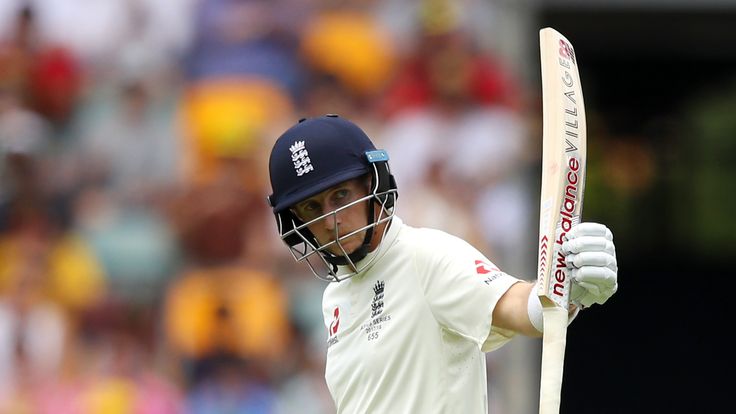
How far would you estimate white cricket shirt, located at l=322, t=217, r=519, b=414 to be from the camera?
310 centimetres

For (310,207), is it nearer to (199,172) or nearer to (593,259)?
(593,259)

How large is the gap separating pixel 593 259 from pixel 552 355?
0.28 meters

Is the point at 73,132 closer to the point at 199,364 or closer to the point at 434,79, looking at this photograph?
the point at 199,364

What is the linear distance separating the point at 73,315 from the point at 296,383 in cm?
136

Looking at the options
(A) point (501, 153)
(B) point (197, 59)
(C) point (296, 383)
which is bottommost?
(C) point (296, 383)

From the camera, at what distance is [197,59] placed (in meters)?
7.89

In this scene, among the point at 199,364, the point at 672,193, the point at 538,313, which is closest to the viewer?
the point at 538,313

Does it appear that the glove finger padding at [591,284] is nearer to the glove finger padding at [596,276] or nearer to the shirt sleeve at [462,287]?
the glove finger padding at [596,276]

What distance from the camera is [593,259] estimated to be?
2.81 m

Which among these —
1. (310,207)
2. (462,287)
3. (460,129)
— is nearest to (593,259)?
(462,287)

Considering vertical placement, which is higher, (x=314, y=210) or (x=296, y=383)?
(x=314, y=210)

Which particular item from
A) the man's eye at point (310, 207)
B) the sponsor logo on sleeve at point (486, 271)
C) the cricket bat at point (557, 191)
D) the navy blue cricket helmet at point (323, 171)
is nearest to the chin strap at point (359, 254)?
the navy blue cricket helmet at point (323, 171)

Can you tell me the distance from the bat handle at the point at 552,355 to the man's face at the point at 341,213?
2.07 feet

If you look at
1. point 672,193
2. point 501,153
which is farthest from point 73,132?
point 672,193
